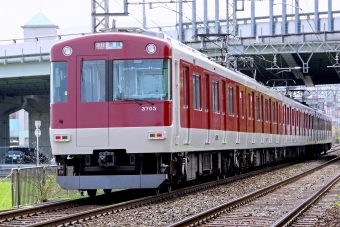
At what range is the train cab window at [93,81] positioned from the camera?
570 inches

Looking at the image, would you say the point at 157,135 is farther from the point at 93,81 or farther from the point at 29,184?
the point at 29,184

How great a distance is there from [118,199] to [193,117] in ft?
8.20

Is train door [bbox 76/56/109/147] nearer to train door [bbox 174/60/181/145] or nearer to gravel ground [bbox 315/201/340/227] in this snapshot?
train door [bbox 174/60/181/145]

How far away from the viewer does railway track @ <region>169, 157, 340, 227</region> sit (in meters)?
11.0

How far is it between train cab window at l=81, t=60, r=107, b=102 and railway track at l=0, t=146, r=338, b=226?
78.9 inches

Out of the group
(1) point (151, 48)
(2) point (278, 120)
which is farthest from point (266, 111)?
(1) point (151, 48)

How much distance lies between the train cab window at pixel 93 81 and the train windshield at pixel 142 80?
0.78ft

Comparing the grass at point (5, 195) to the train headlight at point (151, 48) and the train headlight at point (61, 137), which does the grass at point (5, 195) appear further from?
the train headlight at point (151, 48)

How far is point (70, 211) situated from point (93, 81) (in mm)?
2831

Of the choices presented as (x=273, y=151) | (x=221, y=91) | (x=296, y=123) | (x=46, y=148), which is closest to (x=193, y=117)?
(x=221, y=91)

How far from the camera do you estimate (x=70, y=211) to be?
42.5 feet

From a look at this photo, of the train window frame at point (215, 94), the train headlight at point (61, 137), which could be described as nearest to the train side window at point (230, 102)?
the train window frame at point (215, 94)

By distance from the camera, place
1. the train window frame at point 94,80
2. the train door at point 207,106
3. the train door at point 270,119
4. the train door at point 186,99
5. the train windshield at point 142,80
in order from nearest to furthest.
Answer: the train windshield at point 142,80
the train window frame at point 94,80
the train door at point 186,99
the train door at point 207,106
the train door at point 270,119

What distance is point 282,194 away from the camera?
54.1ft
